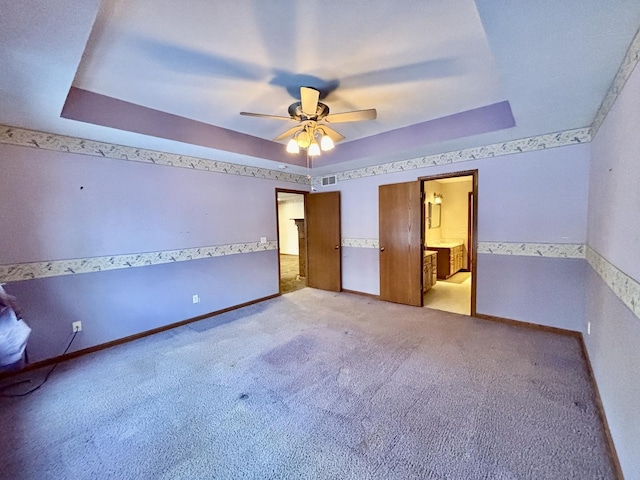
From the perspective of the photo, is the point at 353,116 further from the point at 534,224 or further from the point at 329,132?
the point at 534,224

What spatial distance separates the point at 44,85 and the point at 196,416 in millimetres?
2692

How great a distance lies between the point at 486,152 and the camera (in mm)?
3504

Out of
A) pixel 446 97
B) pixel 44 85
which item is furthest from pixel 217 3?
pixel 446 97

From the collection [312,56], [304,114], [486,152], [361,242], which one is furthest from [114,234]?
[486,152]

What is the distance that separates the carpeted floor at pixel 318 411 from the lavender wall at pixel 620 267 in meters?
0.24

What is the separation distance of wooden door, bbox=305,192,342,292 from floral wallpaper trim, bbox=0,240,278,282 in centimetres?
171

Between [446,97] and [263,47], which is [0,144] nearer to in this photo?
[263,47]

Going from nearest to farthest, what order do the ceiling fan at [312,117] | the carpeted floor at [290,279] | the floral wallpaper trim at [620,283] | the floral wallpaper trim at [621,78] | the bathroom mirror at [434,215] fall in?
the floral wallpaper trim at [620,283] < the floral wallpaper trim at [621,78] < the ceiling fan at [312,117] < the carpeted floor at [290,279] < the bathroom mirror at [434,215]

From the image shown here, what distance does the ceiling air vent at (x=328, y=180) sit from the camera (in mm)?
5168

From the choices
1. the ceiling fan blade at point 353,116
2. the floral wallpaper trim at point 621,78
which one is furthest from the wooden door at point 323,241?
the floral wallpaper trim at point 621,78

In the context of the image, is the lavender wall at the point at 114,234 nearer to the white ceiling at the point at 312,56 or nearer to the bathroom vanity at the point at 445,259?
the white ceiling at the point at 312,56

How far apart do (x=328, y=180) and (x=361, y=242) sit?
144 centimetres

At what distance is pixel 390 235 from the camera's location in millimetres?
4504

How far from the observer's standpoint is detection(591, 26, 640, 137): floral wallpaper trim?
56.1 inches
